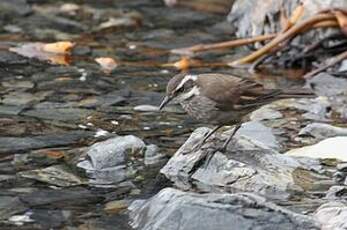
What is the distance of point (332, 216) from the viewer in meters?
5.21

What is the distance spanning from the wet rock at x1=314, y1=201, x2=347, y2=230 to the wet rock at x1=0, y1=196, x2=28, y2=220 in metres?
1.66

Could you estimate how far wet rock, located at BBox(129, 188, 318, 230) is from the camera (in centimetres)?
506

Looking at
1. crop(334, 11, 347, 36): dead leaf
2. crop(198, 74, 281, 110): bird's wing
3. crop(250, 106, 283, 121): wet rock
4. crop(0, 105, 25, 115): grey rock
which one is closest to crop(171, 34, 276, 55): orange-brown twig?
crop(334, 11, 347, 36): dead leaf

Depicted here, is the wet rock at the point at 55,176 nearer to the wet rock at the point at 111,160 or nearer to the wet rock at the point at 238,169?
the wet rock at the point at 111,160

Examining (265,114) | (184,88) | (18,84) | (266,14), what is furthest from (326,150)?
(266,14)

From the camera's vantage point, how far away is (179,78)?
6.66 meters

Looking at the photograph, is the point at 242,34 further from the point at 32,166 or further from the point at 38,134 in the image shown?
the point at 32,166

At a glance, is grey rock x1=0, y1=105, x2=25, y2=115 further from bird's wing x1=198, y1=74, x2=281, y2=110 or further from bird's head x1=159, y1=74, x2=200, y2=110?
bird's wing x1=198, y1=74, x2=281, y2=110

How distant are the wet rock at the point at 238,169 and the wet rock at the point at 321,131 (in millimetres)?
786

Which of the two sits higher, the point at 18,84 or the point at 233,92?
the point at 233,92

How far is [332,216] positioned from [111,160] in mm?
1755

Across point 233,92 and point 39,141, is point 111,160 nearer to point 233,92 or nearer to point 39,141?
point 39,141

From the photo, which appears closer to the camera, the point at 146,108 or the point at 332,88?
the point at 146,108

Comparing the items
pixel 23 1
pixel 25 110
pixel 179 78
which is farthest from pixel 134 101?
pixel 23 1
